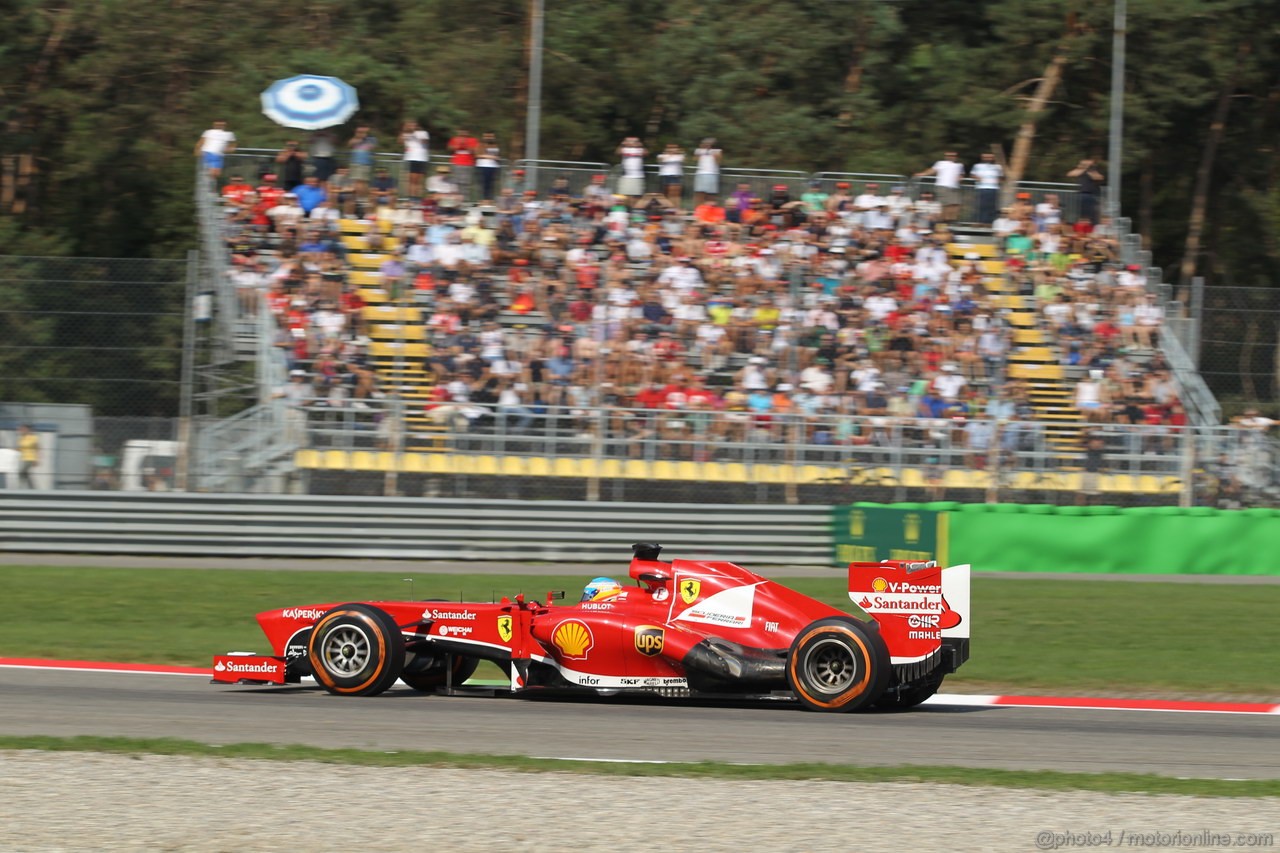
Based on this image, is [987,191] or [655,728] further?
[987,191]

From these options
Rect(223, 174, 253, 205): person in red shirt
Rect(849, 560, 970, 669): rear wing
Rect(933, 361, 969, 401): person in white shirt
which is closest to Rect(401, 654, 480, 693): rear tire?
Rect(849, 560, 970, 669): rear wing

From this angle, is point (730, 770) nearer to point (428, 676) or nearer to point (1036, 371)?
point (428, 676)

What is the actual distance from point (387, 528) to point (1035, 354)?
7.92 metres

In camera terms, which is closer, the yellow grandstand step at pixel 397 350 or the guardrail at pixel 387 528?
the guardrail at pixel 387 528

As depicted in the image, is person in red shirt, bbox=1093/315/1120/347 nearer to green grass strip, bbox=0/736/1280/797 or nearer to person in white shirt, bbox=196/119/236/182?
person in white shirt, bbox=196/119/236/182

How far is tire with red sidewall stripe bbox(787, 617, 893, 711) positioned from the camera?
9.20m

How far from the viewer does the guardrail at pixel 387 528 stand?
1795 centimetres

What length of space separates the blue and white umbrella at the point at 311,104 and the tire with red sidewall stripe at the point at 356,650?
48.5 ft

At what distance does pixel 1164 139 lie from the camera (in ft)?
116

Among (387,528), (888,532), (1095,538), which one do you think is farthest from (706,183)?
(1095,538)

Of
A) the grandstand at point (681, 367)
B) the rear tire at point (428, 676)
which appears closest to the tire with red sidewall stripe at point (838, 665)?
the rear tire at point (428, 676)

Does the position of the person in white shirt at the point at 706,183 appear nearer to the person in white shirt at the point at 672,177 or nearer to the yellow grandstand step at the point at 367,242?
the person in white shirt at the point at 672,177

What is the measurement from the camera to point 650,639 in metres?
9.53

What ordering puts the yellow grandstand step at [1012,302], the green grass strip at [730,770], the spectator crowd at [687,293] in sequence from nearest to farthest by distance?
the green grass strip at [730,770], the spectator crowd at [687,293], the yellow grandstand step at [1012,302]
